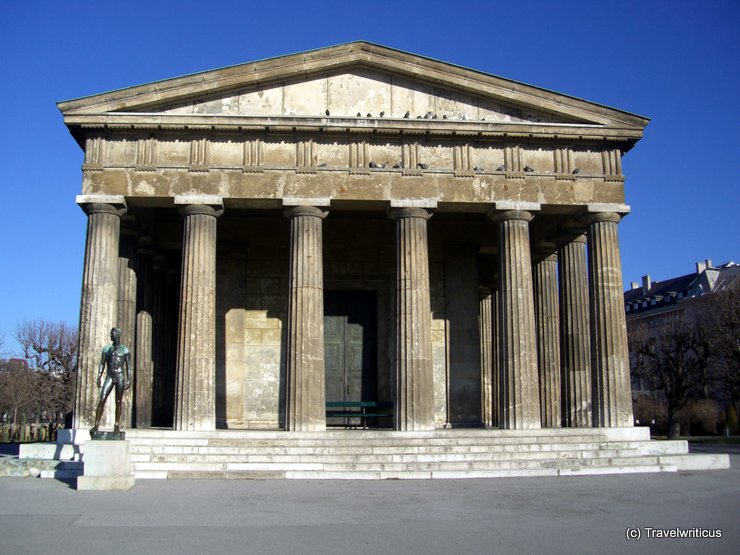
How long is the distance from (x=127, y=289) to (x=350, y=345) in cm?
879

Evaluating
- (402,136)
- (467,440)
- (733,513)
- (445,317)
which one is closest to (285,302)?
(445,317)

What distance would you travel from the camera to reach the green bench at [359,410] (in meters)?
27.4

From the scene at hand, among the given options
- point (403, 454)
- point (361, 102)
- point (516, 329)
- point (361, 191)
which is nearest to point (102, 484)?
point (403, 454)

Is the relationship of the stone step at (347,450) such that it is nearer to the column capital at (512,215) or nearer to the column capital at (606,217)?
the column capital at (512,215)

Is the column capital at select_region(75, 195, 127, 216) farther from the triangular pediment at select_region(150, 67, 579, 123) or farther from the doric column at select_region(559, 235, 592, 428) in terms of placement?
the doric column at select_region(559, 235, 592, 428)

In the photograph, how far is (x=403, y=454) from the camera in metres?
21.1

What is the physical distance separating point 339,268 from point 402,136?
7.19m

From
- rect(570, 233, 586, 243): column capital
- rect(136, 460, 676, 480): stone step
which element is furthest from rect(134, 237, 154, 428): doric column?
rect(570, 233, 586, 243): column capital

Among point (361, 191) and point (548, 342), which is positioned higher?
point (361, 191)

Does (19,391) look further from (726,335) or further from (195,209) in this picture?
(726,335)

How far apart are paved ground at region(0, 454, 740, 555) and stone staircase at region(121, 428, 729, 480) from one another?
1.14 meters

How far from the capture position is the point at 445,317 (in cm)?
3048

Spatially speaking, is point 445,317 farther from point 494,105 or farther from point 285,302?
point 494,105

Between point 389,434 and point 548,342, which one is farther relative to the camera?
point 548,342
